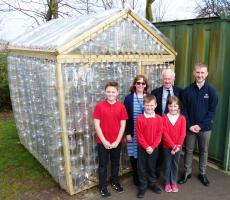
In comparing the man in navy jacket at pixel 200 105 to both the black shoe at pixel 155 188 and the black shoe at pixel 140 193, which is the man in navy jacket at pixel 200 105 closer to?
the black shoe at pixel 155 188

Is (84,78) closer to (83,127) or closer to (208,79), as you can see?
(83,127)

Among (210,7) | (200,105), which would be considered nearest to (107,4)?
(210,7)

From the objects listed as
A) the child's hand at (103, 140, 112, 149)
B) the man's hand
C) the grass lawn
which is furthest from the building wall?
the grass lawn

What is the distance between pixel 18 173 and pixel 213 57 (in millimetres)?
A: 3821

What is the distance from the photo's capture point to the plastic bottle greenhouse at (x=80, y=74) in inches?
141

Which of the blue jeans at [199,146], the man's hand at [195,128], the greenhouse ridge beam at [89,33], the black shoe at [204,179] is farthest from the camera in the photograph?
the black shoe at [204,179]

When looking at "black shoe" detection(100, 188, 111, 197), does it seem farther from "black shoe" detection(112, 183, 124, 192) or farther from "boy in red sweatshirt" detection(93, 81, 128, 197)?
"black shoe" detection(112, 183, 124, 192)

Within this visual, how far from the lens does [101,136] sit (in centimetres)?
363

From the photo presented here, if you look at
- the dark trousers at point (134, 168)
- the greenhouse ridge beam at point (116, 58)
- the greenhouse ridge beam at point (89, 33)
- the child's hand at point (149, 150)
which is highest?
the greenhouse ridge beam at point (89, 33)

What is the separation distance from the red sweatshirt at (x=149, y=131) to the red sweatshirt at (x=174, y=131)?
3.9 inches

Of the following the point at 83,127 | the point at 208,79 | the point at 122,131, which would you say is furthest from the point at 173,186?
the point at 208,79

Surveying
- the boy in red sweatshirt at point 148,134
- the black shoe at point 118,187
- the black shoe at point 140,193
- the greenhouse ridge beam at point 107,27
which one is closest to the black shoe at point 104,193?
the black shoe at point 118,187

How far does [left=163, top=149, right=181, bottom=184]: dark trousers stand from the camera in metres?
3.85

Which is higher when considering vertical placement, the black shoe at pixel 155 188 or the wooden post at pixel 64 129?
the wooden post at pixel 64 129
